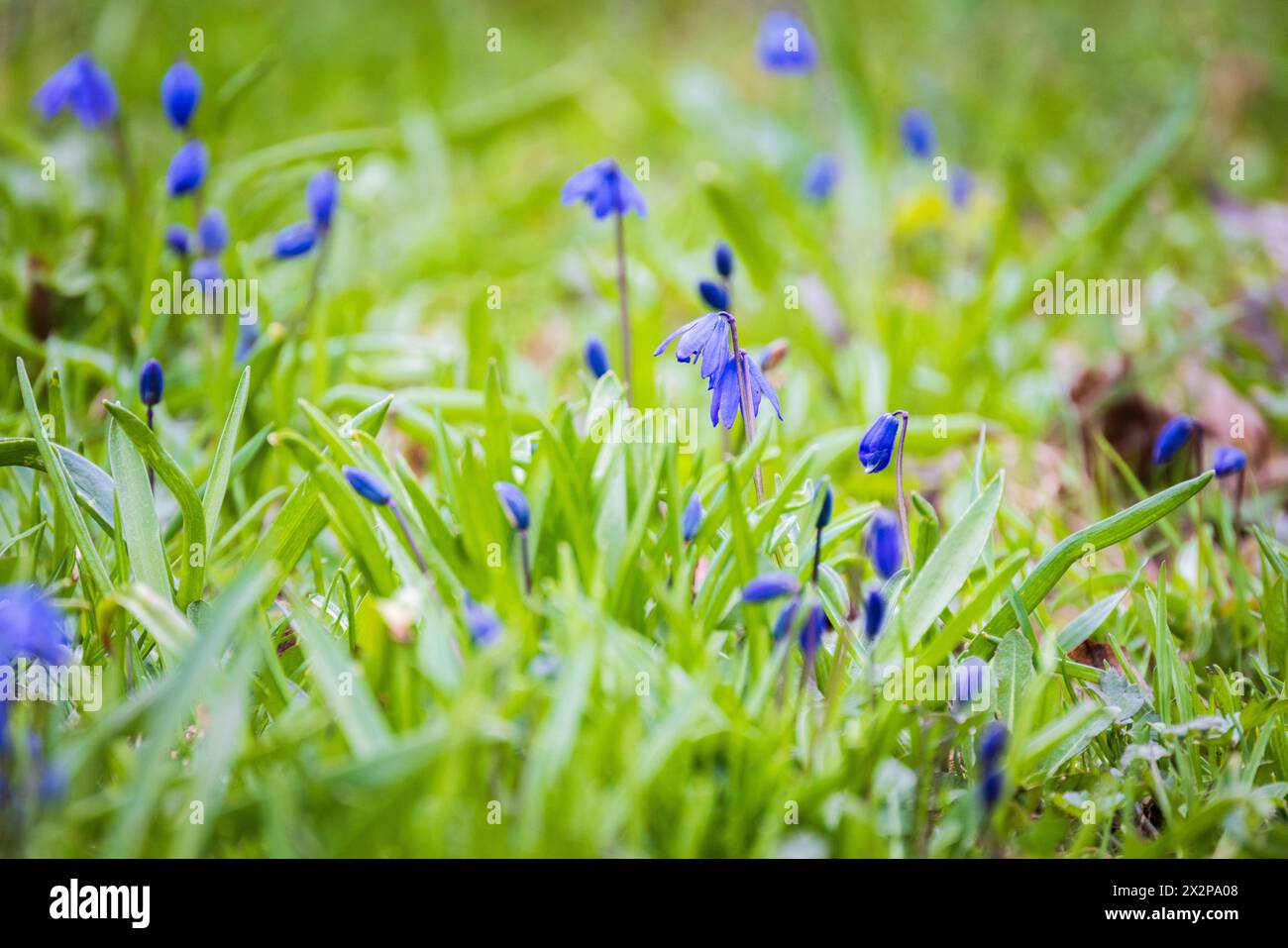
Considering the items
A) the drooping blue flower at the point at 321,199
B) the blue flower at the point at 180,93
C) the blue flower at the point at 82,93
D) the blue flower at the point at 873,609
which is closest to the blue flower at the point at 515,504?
the blue flower at the point at 873,609

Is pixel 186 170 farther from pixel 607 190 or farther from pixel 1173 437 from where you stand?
pixel 1173 437

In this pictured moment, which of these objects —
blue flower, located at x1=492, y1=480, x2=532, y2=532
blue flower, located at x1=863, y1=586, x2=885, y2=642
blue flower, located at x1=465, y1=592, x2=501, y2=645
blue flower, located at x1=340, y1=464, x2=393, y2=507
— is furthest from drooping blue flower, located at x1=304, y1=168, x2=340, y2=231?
blue flower, located at x1=863, y1=586, x2=885, y2=642

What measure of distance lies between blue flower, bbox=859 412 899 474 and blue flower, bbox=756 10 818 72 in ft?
6.99

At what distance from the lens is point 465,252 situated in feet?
12.7

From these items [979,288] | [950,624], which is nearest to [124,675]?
[950,624]

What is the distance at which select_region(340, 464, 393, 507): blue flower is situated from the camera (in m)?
1.80

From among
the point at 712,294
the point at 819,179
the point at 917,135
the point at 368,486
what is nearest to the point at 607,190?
the point at 712,294

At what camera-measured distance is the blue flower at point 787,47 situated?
146 inches

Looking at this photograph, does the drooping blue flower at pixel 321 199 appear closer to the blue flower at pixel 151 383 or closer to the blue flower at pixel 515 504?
the blue flower at pixel 151 383

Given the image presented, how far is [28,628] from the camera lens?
1458 mm

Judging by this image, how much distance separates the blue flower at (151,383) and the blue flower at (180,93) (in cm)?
93

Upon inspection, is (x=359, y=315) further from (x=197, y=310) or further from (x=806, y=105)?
(x=806, y=105)

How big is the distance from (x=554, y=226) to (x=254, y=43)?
176 centimetres

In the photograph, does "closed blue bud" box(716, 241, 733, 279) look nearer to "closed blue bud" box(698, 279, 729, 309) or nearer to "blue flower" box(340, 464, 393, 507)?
"closed blue bud" box(698, 279, 729, 309)
